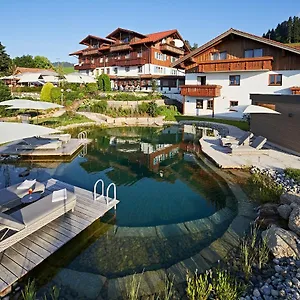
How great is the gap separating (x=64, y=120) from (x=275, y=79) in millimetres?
20649

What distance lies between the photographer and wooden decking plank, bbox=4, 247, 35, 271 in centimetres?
564

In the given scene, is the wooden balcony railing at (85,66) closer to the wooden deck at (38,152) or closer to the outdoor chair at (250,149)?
the wooden deck at (38,152)

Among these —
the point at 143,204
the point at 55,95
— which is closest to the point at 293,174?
the point at 143,204

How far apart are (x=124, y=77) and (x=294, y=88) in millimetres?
27739

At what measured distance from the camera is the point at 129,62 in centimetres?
4425

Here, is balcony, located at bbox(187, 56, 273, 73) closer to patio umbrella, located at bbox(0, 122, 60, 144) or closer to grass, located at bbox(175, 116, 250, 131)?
grass, located at bbox(175, 116, 250, 131)

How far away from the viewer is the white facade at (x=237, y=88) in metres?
25.8

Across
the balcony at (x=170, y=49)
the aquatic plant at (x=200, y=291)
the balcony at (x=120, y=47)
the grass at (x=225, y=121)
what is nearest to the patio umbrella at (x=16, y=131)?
the aquatic plant at (x=200, y=291)

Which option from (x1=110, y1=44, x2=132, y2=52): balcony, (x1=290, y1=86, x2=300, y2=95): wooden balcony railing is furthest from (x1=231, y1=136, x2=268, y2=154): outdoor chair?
(x1=110, y1=44, x2=132, y2=52): balcony

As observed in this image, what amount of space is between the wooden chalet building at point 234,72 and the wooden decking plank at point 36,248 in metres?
25.4

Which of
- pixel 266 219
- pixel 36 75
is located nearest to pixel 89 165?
pixel 266 219

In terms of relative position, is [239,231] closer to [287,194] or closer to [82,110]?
[287,194]

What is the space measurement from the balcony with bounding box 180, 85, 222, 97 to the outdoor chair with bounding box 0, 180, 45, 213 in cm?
2363

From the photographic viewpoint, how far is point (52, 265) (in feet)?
20.2
